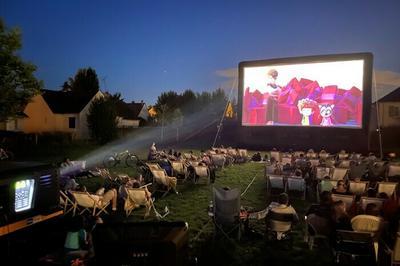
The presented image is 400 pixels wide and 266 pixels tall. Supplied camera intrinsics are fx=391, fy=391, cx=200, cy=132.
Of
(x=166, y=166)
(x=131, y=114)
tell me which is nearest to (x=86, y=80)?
(x=131, y=114)

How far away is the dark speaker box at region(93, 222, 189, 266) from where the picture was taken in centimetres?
281

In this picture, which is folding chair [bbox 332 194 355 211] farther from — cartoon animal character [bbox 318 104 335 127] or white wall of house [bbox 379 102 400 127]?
white wall of house [bbox 379 102 400 127]

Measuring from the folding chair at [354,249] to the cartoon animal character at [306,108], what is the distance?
17790 millimetres

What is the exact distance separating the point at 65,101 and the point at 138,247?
43324 millimetres

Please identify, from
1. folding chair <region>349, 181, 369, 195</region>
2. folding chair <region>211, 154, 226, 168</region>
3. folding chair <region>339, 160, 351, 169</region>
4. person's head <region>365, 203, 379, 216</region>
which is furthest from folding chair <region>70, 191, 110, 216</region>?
folding chair <region>339, 160, 351, 169</region>

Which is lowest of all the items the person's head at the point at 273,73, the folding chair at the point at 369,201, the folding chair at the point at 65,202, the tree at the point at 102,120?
the folding chair at the point at 65,202

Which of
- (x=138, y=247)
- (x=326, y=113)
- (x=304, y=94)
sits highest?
(x=304, y=94)

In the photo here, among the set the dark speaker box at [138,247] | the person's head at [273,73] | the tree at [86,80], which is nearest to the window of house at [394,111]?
the person's head at [273,73]

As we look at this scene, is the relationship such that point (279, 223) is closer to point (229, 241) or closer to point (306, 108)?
point (229, 241)

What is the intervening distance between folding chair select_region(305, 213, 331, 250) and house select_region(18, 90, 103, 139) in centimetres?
3598

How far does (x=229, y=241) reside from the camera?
7875mm

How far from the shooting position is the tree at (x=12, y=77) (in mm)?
25078

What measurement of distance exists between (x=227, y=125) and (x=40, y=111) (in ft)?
66.5

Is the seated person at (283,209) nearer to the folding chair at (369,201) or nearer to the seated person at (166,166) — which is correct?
the folding chair at (369,201)
